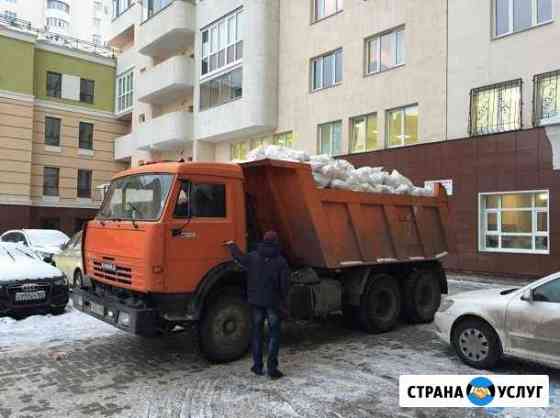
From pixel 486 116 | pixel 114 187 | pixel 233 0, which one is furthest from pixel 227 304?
pixel 233 0

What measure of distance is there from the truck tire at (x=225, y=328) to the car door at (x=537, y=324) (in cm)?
323

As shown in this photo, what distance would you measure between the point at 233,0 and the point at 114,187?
65.1ft

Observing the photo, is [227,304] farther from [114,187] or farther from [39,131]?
[39,131]

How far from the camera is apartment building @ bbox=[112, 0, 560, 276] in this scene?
49.0 feet

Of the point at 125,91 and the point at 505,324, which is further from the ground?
the point at 125,91

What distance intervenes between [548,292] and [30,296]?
8.07 meters

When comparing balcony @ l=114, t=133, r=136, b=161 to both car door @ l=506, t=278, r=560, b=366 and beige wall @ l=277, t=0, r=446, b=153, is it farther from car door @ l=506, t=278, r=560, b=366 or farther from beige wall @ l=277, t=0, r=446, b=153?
car door @ l=506, t=278, r=560, b=366

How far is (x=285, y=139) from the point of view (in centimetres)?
2338

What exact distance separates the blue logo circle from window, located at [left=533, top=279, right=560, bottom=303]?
3.69ft

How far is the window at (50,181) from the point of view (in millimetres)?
32625

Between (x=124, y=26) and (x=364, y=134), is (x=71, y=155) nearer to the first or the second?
(x=124, y=26)

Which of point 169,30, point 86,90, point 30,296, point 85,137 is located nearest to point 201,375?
point 30,296

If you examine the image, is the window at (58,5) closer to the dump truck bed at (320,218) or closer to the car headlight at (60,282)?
the car headlight at (60,282)

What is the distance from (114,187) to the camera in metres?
7.21
